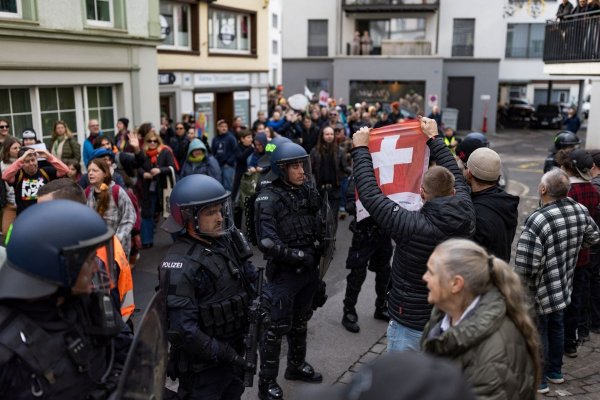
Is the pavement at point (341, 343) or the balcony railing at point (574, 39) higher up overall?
the balcony railing at point (574, 39)

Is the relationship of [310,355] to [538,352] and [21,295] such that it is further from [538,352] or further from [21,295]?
[21,295]

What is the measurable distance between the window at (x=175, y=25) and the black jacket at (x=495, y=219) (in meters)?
14.7

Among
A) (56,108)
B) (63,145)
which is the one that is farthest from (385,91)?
(63,145)

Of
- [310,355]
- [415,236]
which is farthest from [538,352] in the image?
[310,355]

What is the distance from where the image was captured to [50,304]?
2287mm

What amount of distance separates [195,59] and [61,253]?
1706 centimetres

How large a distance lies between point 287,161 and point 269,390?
1.84 metres

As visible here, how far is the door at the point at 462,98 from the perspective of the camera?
1268 inches

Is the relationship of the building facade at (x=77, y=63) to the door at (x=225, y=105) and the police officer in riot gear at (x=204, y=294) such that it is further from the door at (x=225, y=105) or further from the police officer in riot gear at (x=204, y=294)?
the police officer in riot gear at (x=204, y=294)

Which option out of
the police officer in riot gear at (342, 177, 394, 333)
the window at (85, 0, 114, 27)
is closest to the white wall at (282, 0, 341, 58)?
the window at (85, 0, 114, 27)

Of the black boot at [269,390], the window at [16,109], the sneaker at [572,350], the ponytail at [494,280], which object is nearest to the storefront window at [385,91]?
the window at [16,109]

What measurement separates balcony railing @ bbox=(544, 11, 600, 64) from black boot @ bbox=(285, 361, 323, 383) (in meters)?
10.8

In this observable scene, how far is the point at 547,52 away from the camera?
52.6 feet

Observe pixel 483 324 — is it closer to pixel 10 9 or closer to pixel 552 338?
pixel 552 338
